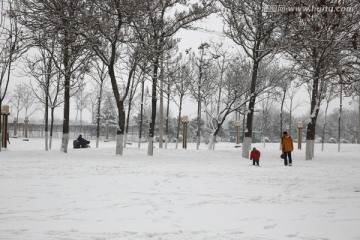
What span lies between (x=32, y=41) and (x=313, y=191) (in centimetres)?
1409

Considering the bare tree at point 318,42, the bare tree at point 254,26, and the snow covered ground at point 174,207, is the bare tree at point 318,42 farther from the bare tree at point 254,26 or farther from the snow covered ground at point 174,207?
the snow covered ground at point 174,207

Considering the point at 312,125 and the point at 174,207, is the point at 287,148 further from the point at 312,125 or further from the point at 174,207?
the point at 174,207

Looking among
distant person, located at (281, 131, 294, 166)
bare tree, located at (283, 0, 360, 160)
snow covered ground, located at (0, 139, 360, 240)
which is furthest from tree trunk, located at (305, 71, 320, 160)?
snow covered ground, located at (0, 139, 360, 240)

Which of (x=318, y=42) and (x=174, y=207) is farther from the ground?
(x=318, y=42)

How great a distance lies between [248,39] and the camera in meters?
19.0

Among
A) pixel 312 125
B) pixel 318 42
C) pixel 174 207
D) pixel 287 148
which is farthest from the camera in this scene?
pixel 312 125

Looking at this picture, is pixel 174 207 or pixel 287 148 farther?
pixel 287 148

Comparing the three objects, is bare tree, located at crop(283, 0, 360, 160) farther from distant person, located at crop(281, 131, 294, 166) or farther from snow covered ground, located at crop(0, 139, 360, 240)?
snow covered ground, located at crop(0, 139, 360, 240)

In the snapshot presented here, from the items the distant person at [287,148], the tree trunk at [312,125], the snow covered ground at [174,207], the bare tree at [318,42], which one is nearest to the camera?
the snow covered ground at [174,207]

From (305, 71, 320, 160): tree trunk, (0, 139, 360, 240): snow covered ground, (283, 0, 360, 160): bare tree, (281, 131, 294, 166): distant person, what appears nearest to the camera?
(0, 139, 360, 240): snow covered ground

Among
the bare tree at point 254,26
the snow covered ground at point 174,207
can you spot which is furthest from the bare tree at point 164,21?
the snow covered ground at point 174,207

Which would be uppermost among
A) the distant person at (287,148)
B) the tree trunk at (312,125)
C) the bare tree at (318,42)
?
the bare tree at (318,42)

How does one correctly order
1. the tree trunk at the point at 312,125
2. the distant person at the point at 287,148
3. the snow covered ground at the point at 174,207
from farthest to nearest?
the tree trunk at the point at 312,125, the distant person at the point at 287,148, the snow covered ground at the point at 174,207

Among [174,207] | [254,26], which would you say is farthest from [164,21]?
[174,207]
